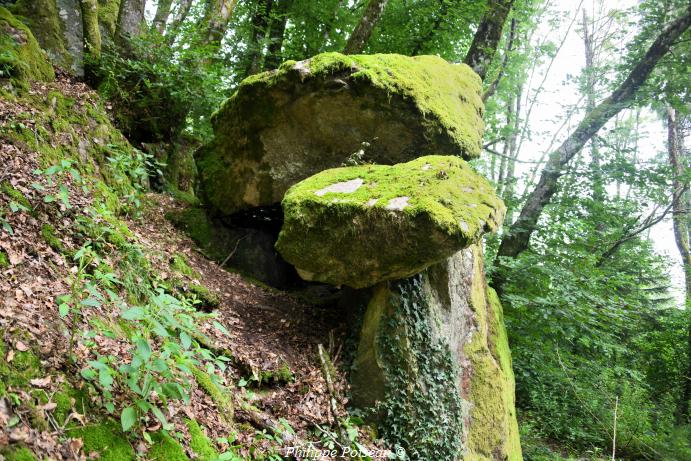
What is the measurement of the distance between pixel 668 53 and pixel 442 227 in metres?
10.0

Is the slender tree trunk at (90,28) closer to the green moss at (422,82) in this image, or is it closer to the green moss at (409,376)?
the green moss at (422,82)

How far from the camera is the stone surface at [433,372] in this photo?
5059 millimetres

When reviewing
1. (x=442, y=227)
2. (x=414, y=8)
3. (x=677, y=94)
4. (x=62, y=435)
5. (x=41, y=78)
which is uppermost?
(x=414, y=8)

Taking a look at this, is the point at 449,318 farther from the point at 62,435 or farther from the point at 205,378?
the point at 62,435

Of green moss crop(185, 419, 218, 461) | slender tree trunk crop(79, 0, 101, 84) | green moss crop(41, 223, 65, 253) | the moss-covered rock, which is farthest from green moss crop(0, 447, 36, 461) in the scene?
slender tree trunk crop(79, 0, 101, 84)

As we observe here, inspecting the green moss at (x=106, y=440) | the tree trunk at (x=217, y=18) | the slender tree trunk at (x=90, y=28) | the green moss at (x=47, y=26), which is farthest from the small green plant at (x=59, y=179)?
the tree trunk at (x=217, y=18)

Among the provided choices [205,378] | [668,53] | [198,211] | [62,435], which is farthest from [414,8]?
[62,435]

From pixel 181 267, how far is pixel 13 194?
7.30ft

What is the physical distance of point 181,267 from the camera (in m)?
5.52

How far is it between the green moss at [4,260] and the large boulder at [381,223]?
8.73 feet

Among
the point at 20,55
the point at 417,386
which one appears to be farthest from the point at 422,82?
the point at 20,55

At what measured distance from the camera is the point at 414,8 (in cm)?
1038

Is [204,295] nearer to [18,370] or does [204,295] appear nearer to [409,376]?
[409,376]

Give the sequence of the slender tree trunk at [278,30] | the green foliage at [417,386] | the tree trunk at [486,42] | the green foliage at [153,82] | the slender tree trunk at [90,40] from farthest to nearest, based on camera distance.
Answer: the slender tree trunk at [278,30] < the tree trunk at [486,42] < the green foliage at [153,82] < the slender tree trunk at [90,40] < the green foliage at [417,386]
